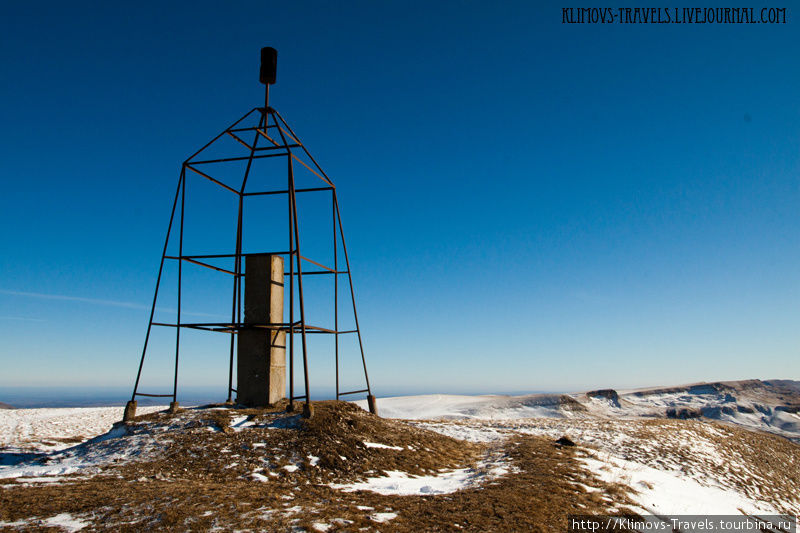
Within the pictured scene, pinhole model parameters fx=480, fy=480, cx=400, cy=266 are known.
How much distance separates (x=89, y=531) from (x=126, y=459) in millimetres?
5368

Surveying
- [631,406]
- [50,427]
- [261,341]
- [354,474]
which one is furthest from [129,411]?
[631,406]

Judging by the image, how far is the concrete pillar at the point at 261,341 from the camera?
15.8 metres

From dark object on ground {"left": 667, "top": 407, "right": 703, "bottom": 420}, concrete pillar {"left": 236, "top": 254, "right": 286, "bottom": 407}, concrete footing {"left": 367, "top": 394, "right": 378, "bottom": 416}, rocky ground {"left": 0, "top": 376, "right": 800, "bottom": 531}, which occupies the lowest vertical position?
dark object on ground {"left": 667, "top": 407, "right": 703, "bottom": 420}

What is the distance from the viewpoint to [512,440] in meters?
16.6

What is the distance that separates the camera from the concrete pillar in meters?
15.8

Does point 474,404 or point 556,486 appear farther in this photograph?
point 474,404

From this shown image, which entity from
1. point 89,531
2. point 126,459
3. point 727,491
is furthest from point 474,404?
point 89,531

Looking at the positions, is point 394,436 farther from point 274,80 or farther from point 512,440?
point 274,80

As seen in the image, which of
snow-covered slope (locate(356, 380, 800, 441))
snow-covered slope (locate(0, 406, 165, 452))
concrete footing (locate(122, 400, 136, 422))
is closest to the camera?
concrete footing (locate(122, 400, 136, 422))


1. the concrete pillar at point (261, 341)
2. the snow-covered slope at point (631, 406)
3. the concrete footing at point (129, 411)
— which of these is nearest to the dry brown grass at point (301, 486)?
the concrete footing at point (129, 411)

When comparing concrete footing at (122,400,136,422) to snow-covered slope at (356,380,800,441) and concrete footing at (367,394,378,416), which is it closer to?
concrete footing at (367,394,378,416)

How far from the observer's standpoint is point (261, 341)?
52.3 ft

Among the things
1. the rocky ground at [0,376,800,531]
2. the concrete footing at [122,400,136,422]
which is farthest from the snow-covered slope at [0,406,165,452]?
the concrete footing at [122,400,136,422]

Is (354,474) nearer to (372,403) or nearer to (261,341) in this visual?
(261,341)
